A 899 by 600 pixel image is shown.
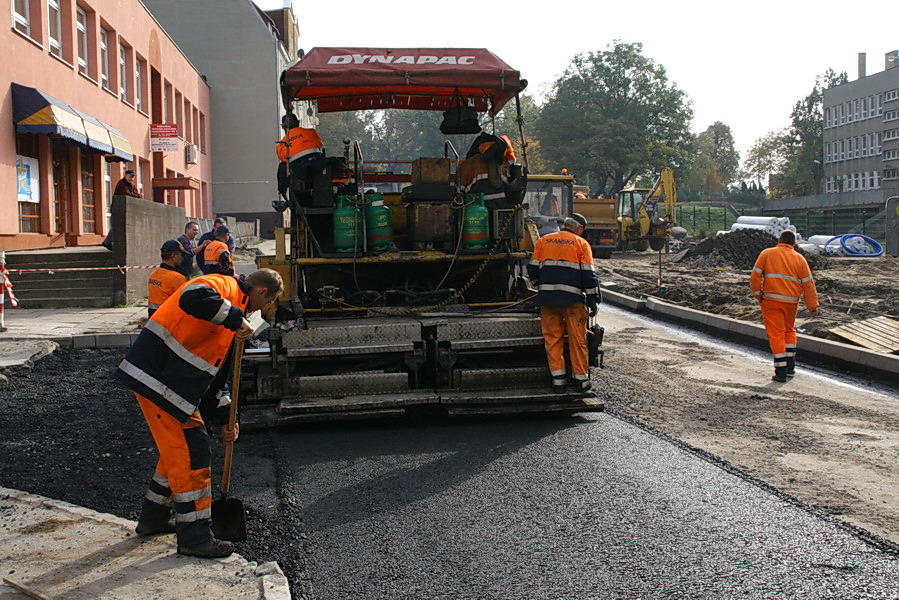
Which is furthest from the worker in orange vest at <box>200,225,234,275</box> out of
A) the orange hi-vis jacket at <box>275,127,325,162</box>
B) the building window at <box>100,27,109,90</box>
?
the building window at <box>100,27,109,90</box>

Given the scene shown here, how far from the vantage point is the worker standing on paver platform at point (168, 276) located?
859cm

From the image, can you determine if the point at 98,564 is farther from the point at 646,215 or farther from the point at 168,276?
the point at 646,215

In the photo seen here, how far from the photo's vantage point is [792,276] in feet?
32.3

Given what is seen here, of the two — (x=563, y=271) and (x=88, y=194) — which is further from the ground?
(x=88, y=194)

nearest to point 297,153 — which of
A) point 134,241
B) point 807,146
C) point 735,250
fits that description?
point 134,241

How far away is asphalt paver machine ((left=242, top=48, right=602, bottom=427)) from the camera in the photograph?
7.34 m

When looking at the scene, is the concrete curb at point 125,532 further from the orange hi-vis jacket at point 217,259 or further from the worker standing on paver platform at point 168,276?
the orange hi-vis jacket at point 217,259

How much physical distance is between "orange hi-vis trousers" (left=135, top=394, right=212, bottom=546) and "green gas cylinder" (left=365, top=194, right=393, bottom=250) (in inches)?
164

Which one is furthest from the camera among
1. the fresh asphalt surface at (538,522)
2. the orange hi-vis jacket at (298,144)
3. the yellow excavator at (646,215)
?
the yellow excavator at (646,215)

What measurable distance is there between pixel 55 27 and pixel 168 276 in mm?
14944

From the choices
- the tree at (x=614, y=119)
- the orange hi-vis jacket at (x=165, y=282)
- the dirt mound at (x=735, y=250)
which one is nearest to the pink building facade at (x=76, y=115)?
the orange hi-vis jacket at (x=165, y=282)

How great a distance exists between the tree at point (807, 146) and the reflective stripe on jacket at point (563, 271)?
74281mm

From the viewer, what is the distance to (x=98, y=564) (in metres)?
4.18

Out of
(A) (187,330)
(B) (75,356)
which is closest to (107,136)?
(B) (75,356)
